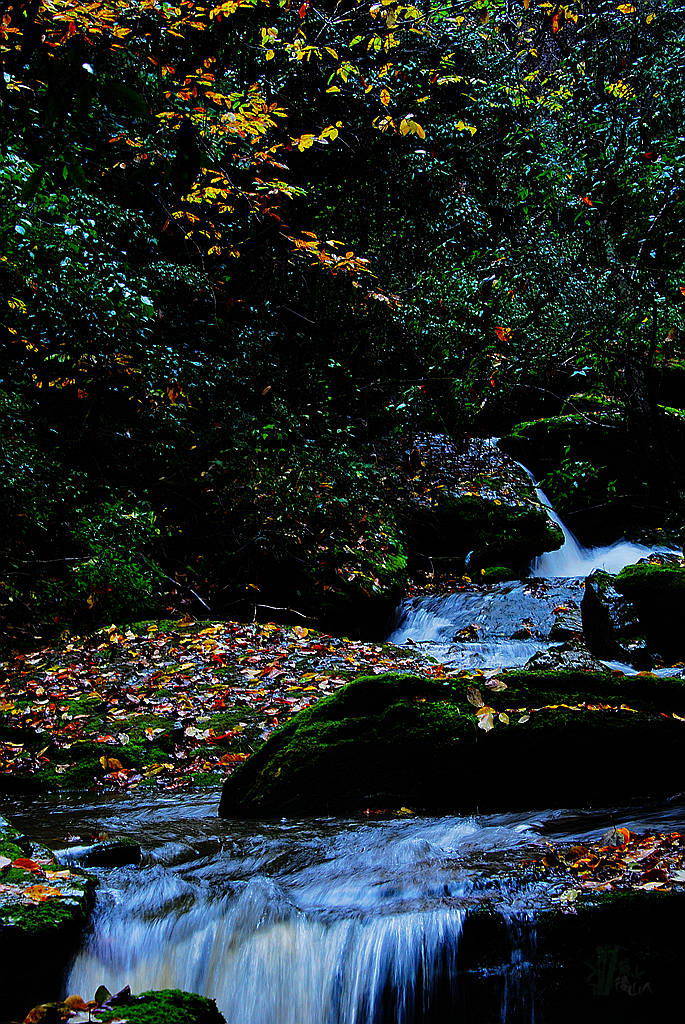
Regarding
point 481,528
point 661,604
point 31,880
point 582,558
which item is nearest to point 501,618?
point 661,604

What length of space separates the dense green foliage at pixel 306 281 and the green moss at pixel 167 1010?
22.3 feet

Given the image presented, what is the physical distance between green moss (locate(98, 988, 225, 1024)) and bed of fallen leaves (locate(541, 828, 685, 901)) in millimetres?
1388

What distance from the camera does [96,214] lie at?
1152 centimetres

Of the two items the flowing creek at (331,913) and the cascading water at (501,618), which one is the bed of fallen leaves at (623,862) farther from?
the cascading water at (501,618)

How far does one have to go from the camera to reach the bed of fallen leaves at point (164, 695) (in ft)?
18.7

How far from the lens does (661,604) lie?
8008 millimetres

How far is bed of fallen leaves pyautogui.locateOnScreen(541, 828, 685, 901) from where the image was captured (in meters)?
2.78

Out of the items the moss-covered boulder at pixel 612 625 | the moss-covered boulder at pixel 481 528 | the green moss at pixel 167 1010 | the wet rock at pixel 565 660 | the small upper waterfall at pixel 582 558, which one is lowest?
the green moss at pixel 167 1010

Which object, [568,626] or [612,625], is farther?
[568,626]

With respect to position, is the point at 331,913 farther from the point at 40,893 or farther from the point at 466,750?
the point at 466,750

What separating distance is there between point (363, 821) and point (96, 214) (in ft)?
35.4

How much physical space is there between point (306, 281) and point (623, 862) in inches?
539

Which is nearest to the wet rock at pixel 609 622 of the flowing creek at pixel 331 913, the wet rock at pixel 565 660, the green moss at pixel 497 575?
the wet rock at pixel 565 660

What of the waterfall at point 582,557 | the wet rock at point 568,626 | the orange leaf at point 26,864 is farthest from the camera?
the waterfall at point 582,557
